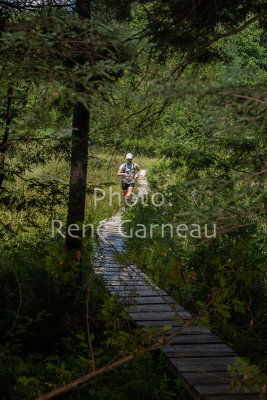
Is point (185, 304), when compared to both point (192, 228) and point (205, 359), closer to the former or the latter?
point (205, 359)

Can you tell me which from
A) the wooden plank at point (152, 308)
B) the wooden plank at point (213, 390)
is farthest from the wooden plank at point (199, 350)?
the wooden plank at point (152, 308)

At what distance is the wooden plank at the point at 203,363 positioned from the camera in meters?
4.46

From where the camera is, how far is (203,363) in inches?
181

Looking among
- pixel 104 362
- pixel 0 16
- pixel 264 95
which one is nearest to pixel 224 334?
pixel 104 362

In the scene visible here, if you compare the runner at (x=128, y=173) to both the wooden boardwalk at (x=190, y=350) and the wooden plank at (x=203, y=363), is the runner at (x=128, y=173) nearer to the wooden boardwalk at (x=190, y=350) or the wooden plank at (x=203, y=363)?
the wooden boardwalk at (x=190, y=350)

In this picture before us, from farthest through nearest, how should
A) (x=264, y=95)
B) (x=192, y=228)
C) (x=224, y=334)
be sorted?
(x=224, y=334) → (x=192, y=228) → (x=264, y=95)

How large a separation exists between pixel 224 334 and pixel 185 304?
1154mm

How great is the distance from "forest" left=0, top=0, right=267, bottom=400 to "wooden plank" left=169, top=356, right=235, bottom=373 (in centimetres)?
3

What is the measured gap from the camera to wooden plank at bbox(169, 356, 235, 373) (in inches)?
176

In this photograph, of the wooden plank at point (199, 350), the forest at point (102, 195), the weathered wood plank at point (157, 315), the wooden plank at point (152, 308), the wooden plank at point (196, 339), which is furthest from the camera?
the wooden plank at point (152, 308)

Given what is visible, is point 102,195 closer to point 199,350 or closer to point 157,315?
point 157,315

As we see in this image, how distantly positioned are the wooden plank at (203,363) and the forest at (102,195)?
3 cm

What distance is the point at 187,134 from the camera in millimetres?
29422

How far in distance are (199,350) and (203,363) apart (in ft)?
1.10
